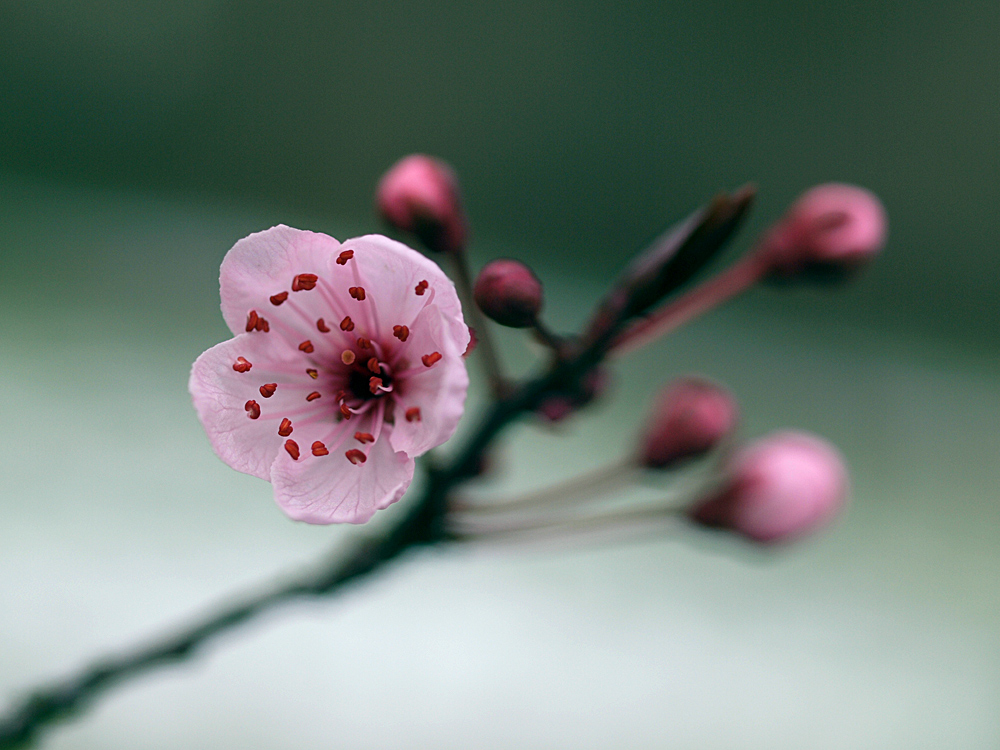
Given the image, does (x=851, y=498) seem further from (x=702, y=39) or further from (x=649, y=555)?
(x=702, y=39)

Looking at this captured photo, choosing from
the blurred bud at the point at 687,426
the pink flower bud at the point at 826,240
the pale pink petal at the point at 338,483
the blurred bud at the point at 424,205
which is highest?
the blurred bud at the point at 424,205

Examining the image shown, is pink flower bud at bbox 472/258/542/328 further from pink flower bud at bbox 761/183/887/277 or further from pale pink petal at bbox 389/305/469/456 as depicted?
pink flower bud at bbox 761/183/887/277

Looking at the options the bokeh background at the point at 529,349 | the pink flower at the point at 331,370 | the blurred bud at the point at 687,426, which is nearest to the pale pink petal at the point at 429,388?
the pink flower at the point at 331,370

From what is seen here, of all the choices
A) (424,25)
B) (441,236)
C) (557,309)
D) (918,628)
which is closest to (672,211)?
(557,309)

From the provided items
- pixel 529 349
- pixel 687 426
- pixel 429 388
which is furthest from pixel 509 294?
pixel 529 349

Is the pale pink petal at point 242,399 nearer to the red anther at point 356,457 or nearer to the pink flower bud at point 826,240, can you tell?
the red anther at point 356,457
